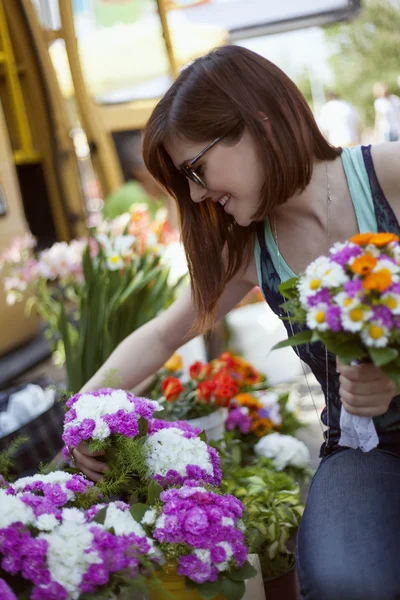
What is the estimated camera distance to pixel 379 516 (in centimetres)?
169

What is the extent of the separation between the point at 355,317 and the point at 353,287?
51 mm

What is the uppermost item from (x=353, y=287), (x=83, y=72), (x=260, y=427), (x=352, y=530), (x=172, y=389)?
(x=353, y=287)

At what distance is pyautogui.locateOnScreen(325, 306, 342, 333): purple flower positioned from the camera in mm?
1318

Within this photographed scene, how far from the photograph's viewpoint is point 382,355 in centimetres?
131

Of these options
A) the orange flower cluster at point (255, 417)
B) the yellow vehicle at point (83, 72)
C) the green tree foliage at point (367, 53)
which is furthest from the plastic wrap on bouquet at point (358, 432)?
the green tree foliage at point (367, 53)

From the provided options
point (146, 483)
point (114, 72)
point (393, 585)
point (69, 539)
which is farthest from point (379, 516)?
point (114, 72)

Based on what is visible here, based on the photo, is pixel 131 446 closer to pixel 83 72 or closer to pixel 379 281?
pixel 379 281

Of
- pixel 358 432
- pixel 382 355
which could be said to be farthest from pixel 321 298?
pixel 358 432

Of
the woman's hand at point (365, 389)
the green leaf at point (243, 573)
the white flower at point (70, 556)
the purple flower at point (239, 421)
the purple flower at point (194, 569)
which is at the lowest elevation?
the purple flower at point (239, 421)

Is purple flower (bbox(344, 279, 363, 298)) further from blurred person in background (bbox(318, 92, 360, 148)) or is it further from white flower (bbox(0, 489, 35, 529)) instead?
blurred person in background (bbox(318, 92, 360, 148))

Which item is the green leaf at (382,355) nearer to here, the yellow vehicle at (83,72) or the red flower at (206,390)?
the red flower at (206,390)

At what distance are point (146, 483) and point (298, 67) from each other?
29971 mm

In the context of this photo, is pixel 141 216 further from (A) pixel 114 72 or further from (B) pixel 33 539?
(A) pixel 114 72

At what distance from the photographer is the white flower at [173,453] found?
1.74m
